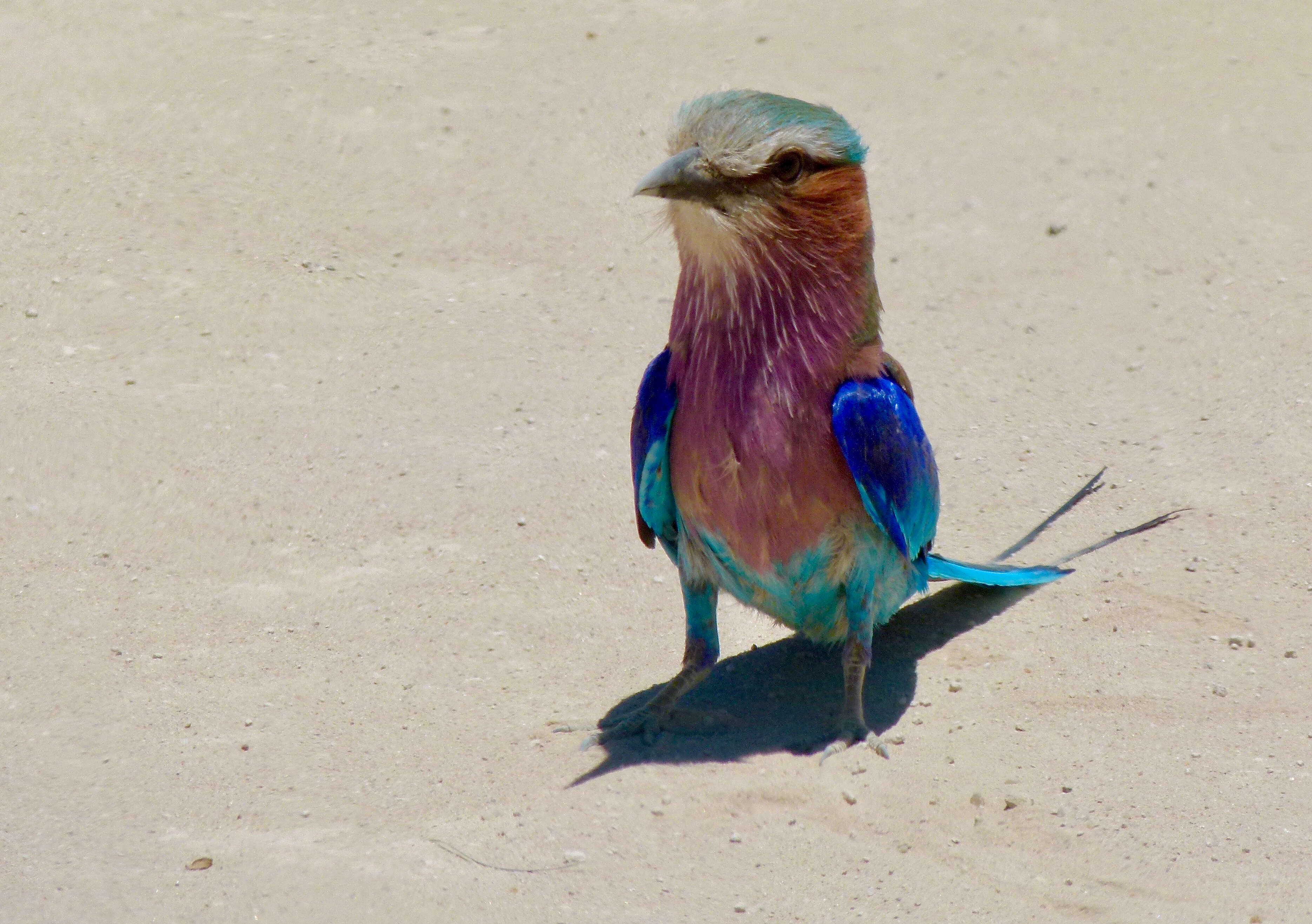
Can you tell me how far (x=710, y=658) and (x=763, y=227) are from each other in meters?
1.29

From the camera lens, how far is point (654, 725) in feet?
13.9

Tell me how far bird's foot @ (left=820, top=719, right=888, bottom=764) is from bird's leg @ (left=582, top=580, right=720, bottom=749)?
1.31ft

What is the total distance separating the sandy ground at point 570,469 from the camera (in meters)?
3.65

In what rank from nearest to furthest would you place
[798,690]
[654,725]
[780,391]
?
[780,391]
[654,725]
[798,690]

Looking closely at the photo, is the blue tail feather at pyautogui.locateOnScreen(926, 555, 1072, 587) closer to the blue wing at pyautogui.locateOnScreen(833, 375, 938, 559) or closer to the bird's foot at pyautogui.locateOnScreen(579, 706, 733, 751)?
the blue wing at pyautogui.locateOnScreen(833, 375, 938, 559)

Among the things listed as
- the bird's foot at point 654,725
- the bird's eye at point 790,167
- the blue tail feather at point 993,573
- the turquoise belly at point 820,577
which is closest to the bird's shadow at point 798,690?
the bird's foot at point 654,725

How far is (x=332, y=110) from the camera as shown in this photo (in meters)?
7.74

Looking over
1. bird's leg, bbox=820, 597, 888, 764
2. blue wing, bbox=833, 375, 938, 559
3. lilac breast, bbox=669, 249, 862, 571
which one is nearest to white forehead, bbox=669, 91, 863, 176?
lilac breast, bbox=669, 249, 862, 571

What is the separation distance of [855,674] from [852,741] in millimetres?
187

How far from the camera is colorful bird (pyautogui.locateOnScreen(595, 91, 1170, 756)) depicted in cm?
365

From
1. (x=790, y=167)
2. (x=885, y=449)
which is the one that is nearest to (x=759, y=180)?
(x=790, y=167)

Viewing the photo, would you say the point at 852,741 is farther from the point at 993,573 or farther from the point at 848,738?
the point at 993,573

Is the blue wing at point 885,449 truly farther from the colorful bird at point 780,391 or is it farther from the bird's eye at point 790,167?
the bird's eye at point 790,167

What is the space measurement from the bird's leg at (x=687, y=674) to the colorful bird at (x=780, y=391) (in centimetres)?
6
